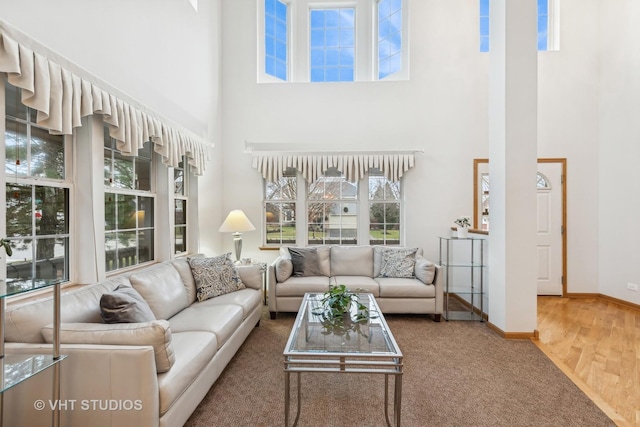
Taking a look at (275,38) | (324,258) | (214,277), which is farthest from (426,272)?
(275,38)

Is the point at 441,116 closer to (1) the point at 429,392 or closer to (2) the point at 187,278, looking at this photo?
(1) the point at 429,392

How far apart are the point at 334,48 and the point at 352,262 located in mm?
3478

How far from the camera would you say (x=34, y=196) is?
2.10m

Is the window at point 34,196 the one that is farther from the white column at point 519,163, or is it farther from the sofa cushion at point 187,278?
Result: the white column at point 519,163

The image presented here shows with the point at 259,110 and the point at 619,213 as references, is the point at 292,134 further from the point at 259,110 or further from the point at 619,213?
the point at 619,213

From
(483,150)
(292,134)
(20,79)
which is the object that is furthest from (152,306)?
(483,150)

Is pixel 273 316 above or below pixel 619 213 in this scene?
below

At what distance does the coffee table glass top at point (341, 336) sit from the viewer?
1919 millimetres

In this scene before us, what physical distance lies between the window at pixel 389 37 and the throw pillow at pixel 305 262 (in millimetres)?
3080

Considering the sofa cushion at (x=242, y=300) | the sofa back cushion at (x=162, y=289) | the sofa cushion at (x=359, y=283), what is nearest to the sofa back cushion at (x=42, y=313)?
the sofa back cushion at (x=162, y=289)

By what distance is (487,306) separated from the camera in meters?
3.74

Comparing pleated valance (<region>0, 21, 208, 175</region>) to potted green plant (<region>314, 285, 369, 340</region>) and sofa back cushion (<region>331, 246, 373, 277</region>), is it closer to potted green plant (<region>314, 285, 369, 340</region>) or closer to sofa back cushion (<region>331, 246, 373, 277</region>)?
potted green plant (<region>314, 285, 369, 340</region>)

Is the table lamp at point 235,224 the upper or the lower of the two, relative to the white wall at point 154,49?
lower

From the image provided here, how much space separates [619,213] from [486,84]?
259 cm
